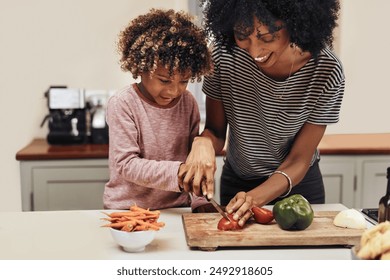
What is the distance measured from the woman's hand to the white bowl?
0.17 metres

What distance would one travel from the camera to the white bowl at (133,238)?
102 cm

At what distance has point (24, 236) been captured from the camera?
115 centimetres

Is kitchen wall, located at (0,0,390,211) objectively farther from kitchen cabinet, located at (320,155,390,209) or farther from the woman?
the woman

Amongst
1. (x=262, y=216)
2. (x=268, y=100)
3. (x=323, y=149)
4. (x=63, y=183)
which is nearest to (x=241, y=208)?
(x=262, y=216)

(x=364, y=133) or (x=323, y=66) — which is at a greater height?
(x=323, y=66)

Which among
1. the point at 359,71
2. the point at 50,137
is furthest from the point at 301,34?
the point at 50,137

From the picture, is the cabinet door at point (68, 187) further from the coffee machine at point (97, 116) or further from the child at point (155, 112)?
the child at point (155, 112)

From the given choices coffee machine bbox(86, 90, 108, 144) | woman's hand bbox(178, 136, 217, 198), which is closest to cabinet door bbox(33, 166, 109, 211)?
coffee machine bbox(86, 90, 108, 144)

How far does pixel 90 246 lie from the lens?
1095 millimetres

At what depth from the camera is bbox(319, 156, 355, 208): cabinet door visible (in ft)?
7.40

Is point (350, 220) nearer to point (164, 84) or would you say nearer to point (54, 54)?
point (164, 84)

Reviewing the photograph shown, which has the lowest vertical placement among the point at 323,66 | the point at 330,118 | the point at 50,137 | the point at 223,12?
the point at 50,137
